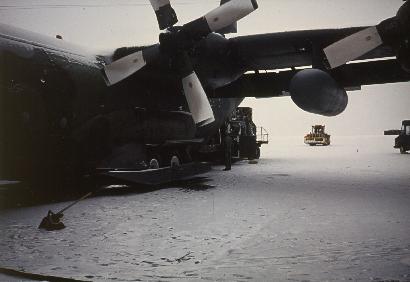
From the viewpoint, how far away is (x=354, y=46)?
7547mm

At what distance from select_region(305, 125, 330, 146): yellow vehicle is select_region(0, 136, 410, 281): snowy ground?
3699 cm

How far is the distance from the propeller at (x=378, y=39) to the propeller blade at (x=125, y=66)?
14.5 ft

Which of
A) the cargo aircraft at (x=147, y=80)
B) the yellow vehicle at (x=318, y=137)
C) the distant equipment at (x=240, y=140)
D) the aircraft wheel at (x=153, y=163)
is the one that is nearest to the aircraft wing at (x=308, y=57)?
the cargo aircraft at (x=147, y=80)

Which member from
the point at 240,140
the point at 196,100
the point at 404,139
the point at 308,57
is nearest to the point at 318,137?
the point at 404,139

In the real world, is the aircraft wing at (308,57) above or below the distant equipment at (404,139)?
above

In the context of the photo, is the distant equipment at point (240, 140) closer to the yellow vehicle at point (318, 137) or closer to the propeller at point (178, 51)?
the propeller at point (178, 51)

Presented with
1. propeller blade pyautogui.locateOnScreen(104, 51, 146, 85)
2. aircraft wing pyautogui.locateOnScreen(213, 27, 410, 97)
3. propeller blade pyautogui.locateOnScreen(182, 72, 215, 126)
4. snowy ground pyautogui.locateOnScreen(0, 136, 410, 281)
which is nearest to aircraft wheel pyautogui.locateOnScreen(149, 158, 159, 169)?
snowy ground pyautogui.locateOnScreen(0, 136, 410, 281)

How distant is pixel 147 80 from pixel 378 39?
6.61 metres

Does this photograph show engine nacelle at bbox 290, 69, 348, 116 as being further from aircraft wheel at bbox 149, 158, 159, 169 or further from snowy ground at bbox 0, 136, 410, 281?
aircraft wheel at bbox 149, 158, 159, 169

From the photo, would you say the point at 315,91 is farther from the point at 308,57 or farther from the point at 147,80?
the point at 147,80

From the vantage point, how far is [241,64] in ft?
38.5

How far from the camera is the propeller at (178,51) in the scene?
952 cm

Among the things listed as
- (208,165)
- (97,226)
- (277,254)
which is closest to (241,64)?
(208,165)

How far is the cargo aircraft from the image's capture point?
8.62 metres
